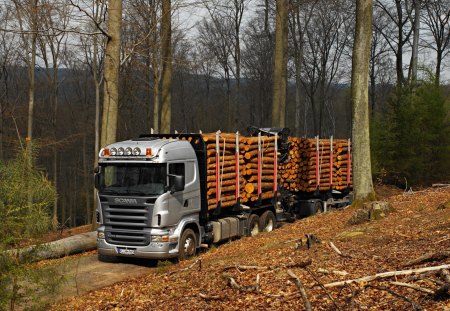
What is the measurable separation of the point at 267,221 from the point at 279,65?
31.8 feet

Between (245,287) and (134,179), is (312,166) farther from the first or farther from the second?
(245,287)

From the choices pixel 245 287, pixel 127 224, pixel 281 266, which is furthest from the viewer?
pixel 127 224

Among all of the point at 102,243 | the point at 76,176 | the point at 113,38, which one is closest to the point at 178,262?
the point at 102,243

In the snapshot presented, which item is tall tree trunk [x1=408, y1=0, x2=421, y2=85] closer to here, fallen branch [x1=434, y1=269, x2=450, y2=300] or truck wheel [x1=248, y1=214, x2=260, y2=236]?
truck wheel [x1=248, y1=214, x2=260, y2=236]

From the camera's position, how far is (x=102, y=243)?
38.4 feet

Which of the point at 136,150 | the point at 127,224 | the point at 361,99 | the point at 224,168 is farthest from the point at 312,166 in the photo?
the point at 127,224

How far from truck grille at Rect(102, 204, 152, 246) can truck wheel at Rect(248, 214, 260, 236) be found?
4780 mm

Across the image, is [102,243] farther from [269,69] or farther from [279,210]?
[269,69]

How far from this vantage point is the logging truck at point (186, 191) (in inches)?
446

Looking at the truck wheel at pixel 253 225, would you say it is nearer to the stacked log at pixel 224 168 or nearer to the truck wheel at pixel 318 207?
the stacked log at pixel 224 168

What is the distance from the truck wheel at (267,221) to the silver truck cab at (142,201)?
452 cm

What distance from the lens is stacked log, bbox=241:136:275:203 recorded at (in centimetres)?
1515

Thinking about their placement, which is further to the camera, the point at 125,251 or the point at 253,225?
the point at 253,225

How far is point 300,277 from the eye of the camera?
7.06m
